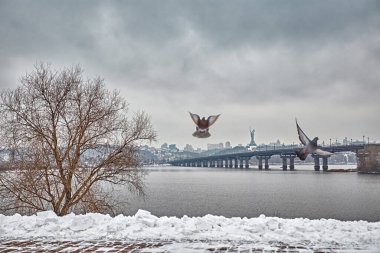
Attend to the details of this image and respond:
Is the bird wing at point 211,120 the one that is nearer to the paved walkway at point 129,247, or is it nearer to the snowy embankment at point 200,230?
the paved walkway at point 129,247

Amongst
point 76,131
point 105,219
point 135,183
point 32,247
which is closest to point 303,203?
point 135,183

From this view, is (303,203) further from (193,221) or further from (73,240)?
(73,240)

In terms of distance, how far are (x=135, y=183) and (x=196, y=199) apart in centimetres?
2765

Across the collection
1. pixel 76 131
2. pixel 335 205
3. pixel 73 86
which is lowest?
pixel 335 205

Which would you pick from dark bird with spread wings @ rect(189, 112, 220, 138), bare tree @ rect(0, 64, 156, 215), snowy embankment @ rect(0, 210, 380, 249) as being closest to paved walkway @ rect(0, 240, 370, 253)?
snowy embankment @ rect(0, 210, 380, 249)

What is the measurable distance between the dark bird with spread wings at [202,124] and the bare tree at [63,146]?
10.8 m

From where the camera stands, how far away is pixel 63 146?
64.7 feet

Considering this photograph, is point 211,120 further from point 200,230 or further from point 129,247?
point 129,247

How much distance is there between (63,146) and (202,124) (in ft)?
40.3

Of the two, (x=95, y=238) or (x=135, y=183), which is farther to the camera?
(x=135, y=183)

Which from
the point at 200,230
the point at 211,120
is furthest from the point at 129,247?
the point at 211,120

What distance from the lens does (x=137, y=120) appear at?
818 inches

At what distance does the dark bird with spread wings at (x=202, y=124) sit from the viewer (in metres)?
9.69

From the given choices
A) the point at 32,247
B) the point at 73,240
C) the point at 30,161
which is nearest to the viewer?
the point at 32,247
